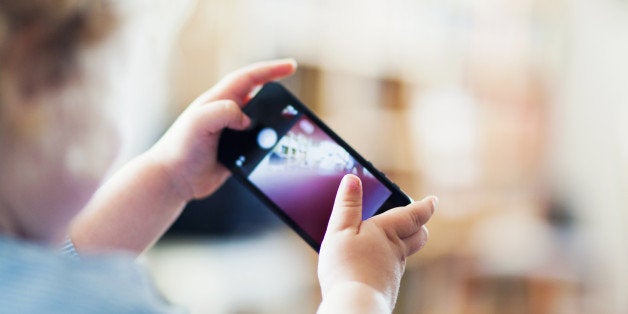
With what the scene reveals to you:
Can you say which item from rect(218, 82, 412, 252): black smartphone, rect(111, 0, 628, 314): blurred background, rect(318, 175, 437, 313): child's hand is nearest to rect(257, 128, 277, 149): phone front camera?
rect(218, 82, 412, 252): black smartphone

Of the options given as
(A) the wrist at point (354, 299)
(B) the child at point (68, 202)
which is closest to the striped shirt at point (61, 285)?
(B) the child at point (68, 202)

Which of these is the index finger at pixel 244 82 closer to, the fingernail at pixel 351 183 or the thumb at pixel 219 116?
the thumb at pixel 219 116

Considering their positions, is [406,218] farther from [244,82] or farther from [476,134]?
[476,134]

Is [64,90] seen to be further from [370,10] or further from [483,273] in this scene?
[483,273]

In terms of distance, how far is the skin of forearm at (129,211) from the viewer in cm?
59

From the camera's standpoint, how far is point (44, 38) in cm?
39

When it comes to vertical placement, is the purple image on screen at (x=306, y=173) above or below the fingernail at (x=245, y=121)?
below

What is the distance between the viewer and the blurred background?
1499 millimetres

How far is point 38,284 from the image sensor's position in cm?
38

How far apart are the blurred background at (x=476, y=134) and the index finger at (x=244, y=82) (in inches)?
30.6

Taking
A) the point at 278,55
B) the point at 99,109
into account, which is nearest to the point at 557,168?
the point at 278,55

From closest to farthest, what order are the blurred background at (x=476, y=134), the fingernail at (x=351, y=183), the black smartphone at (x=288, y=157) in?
the fingernail at (x=351, y=183) < the black smartphone at (x=288, y=157) < the blurred background at (x=476, y=134)

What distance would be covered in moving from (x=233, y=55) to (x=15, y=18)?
3.33ft

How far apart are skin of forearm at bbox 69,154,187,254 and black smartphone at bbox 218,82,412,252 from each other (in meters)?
0.06
